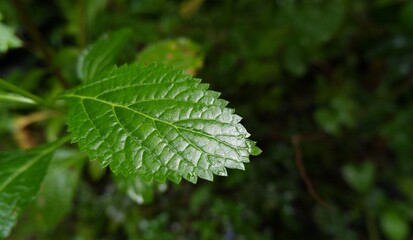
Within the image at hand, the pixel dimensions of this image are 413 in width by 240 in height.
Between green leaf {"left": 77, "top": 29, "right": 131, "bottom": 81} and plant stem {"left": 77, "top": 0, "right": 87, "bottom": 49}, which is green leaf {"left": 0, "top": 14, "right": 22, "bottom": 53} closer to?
green leaf {"left": 77, "top": 29, "right": 131, "bottom": 81}

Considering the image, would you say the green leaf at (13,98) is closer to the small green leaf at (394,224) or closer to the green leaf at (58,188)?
the green leaf at (58,188)

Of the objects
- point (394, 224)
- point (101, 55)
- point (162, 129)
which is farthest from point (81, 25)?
point (394, 224)

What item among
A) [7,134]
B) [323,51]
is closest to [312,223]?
[323,51]

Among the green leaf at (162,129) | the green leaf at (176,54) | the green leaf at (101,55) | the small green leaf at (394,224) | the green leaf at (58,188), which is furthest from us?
the small green leaf at (394,224)

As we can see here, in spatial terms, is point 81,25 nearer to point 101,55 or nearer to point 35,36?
point 35,36

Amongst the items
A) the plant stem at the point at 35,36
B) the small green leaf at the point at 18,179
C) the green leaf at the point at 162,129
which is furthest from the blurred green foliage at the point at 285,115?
the green leaf at the point at 162,129

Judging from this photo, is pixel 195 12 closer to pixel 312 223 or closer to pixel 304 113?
pixel 304 113
